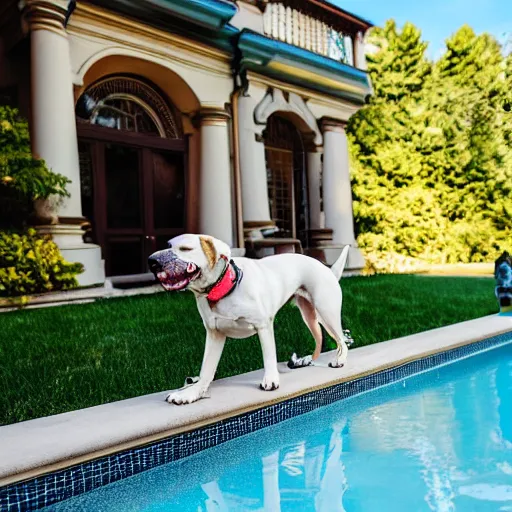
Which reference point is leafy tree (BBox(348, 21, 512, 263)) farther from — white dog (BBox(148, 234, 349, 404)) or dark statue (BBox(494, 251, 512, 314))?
white dog (BBox(148, 234, 349, 404))

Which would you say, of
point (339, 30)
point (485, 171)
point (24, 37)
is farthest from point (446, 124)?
point (24, 37)

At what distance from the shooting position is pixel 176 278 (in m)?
2.67

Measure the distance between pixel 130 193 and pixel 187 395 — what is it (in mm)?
7592

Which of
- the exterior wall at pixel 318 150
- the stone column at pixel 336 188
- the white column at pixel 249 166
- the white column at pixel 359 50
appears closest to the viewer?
the white column at pixel 249 166

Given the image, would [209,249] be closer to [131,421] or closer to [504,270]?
[131,421]

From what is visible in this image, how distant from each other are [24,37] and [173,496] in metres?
A: 7.53

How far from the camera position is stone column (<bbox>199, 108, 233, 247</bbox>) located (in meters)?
10.1

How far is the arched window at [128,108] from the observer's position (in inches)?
373

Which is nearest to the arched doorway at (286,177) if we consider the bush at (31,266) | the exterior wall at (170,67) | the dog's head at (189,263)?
the exterior wall at (170,67)

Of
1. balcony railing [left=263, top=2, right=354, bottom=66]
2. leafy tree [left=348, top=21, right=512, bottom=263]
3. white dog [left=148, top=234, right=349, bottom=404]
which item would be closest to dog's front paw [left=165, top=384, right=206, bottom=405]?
white dog [left=148, top=234, right=349, bottom=404]

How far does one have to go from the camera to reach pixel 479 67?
16906mm

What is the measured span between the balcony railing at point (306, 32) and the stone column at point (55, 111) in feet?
17.1

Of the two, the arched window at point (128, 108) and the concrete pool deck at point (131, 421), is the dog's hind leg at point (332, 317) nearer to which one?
the concrete pool deck at point (131, 421)

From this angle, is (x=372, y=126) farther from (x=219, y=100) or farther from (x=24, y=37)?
(x=24, y=37)
